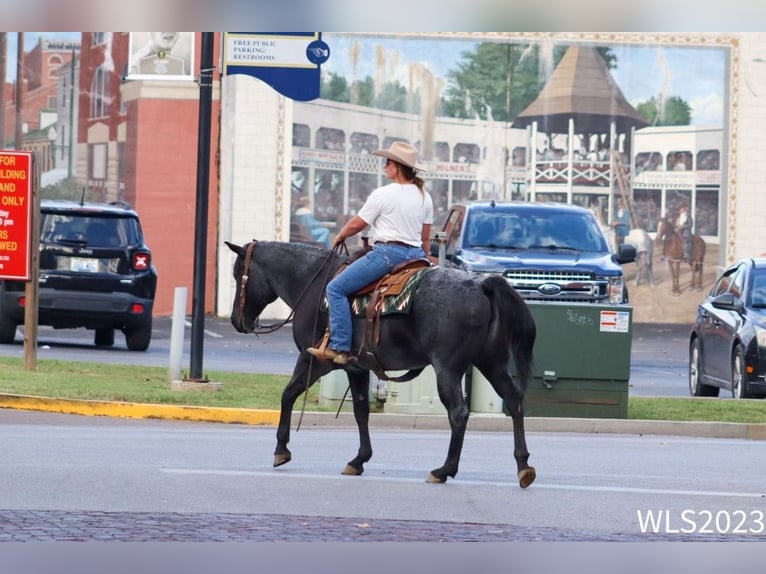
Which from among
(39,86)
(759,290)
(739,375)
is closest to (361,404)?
(739,375)

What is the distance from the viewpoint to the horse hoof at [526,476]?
35.0 ft

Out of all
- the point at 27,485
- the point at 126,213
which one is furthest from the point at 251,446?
the point at 126,213

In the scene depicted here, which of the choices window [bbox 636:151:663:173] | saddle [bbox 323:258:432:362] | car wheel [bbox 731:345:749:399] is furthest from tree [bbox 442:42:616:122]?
saddle [bbox 323:258:432:362]

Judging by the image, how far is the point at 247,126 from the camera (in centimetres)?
3328

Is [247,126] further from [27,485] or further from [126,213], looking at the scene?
[27,485]

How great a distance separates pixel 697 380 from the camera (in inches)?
781

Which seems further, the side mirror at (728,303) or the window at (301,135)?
the window at (301,135)

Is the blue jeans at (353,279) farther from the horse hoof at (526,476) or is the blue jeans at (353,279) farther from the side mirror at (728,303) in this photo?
the side mirror at (728,303)

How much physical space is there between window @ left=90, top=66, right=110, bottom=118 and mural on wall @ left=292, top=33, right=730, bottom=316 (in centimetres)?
398

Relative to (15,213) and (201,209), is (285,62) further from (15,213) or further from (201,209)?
(15,213)

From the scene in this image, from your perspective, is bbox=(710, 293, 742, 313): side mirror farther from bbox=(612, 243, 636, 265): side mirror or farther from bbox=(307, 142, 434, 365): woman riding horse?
bbox=(307, 142, 434, 365): woman riding horse

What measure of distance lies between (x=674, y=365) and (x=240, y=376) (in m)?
9.32

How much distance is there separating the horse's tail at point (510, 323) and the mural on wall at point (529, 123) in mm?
22756

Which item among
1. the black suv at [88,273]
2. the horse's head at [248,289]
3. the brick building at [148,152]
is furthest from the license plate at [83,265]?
the horse's head at [248,289]
